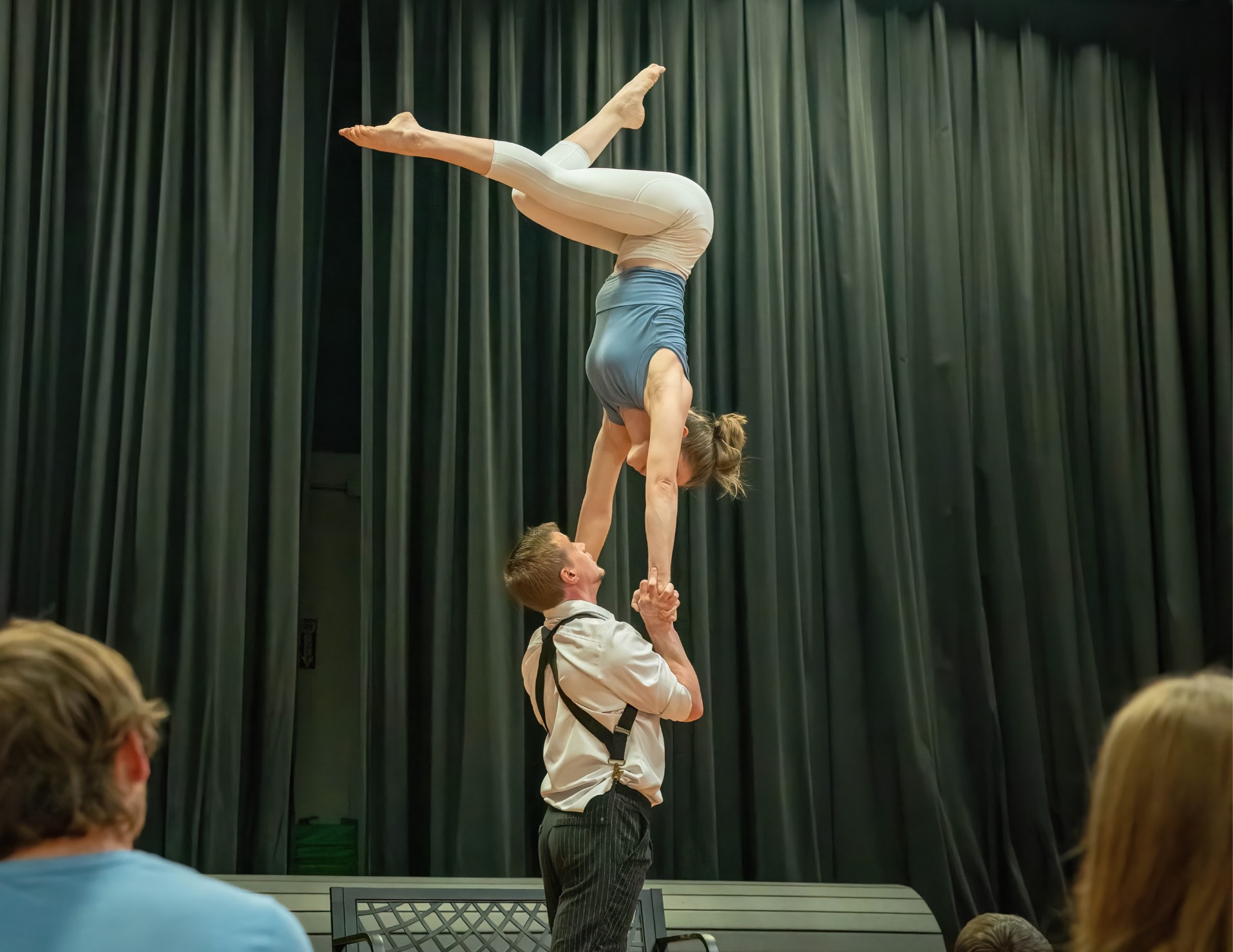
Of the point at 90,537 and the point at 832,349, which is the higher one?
the point at 832,349

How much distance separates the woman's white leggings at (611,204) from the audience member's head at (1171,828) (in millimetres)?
2048

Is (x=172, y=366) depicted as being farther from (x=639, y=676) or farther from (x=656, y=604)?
(x=639, y=676)

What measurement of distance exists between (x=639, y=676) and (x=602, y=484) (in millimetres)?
961

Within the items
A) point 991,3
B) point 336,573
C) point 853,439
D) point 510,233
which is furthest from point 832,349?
point 336,573

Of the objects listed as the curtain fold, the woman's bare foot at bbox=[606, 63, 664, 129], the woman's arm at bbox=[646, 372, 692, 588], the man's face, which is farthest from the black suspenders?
the curtain fold

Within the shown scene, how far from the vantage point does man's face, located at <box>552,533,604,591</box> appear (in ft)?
7.70

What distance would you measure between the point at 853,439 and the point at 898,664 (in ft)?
2.79

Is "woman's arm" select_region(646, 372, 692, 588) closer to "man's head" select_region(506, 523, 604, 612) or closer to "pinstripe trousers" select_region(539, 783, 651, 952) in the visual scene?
"man's head" select_region(506, 523, 604, 612)

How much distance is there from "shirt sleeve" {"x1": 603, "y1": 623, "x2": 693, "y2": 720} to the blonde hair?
766mm

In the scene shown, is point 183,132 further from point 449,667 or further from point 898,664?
point 898,664

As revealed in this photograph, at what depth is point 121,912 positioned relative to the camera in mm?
1037

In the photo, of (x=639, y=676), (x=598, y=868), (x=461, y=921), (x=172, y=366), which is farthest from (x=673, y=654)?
(x=172, y=366)

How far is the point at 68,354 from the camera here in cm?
413

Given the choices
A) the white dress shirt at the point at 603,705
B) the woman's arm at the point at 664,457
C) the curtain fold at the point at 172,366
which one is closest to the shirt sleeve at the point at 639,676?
the white dress shirt at the point at 603,705
